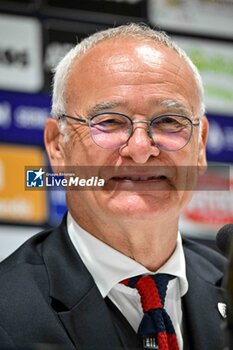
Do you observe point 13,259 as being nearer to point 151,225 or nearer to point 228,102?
point 151,225

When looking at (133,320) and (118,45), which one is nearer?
(133,320)

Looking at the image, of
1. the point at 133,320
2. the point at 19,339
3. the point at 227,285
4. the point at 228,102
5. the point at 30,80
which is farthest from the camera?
the point at 228,102

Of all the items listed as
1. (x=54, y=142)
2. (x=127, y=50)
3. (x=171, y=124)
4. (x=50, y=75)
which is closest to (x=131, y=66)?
(x=127, y=50)

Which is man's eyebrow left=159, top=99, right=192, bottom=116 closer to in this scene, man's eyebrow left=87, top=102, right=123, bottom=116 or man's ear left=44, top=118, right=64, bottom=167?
man's eyebrow left=87, top=102, right=123, bottom=116

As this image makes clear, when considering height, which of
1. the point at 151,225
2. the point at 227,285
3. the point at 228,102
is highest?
the point at 227,285

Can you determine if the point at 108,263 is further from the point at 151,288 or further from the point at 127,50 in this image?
the point at 127,50

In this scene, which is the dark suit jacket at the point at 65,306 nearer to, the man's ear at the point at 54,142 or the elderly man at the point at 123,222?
the elderly man at the point at 123,222

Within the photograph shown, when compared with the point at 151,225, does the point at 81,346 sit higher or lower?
lower

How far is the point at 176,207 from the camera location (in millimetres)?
1876

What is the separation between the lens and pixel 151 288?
71.4 inches

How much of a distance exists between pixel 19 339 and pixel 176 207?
47 centimetres

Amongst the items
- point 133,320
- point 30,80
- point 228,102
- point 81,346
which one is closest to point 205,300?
point 133,320

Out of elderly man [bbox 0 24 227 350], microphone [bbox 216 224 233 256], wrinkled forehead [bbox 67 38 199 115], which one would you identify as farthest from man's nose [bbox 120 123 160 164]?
microphone [bbox 216 224 233 256]

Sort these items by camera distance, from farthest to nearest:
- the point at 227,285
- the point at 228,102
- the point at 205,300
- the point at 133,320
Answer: the point at 228,102 < the point at 205,300 < the point at 133,320 < the point at 227,285
